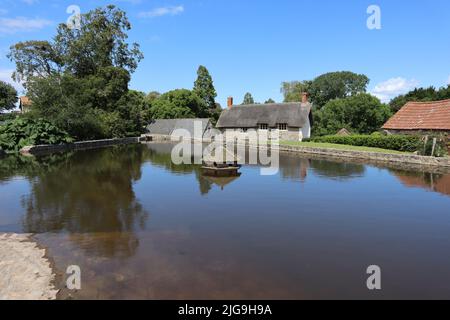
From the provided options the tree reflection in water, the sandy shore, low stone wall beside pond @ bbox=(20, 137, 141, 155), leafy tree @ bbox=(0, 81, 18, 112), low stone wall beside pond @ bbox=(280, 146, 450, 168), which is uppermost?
leafy tree @ bbox=(0, 81, 18, 112)

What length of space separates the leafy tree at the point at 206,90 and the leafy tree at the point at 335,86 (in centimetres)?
2483

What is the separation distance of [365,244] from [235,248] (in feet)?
11.0

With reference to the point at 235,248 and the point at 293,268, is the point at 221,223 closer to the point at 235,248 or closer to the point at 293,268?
the point at 235,248

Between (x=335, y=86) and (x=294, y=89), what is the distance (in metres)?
10.4

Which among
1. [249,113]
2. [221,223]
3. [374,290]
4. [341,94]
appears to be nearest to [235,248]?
[221,223]

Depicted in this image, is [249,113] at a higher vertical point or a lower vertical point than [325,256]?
higher

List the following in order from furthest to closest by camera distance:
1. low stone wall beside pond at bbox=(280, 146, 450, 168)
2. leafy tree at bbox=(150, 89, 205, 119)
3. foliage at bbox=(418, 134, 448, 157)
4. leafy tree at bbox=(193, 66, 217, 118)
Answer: leafy tree at bbox=(193, 66, 217, 118) < leafy tree at bbox=(150, 89, 205, 119) < foliage at bbox=(418, 134, 448, 157) < low stone wall beside pond at bbox=(280, 146, 450, 168)

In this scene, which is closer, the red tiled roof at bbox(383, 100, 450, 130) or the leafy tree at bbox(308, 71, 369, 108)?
the red tiled roof at bbox(383, 100, 450, 130)

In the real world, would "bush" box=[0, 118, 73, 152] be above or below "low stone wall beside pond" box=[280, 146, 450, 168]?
above

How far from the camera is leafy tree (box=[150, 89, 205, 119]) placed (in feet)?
221

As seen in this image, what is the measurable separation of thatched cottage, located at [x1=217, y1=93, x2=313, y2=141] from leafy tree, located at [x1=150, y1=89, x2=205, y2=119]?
1441 cm

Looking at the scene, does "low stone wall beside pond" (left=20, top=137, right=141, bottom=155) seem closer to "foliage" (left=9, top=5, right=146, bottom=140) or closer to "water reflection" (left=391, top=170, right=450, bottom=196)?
"foliage" (left=9, top=5, right=146, bottom=140)

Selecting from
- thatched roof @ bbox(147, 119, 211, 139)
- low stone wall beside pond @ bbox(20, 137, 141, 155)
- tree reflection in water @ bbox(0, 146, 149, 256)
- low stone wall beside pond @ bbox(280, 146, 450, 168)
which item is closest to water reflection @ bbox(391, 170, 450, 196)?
low stone wall beside pond @ bbox(280, 146, 450, 168)

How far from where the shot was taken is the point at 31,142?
32.0m
